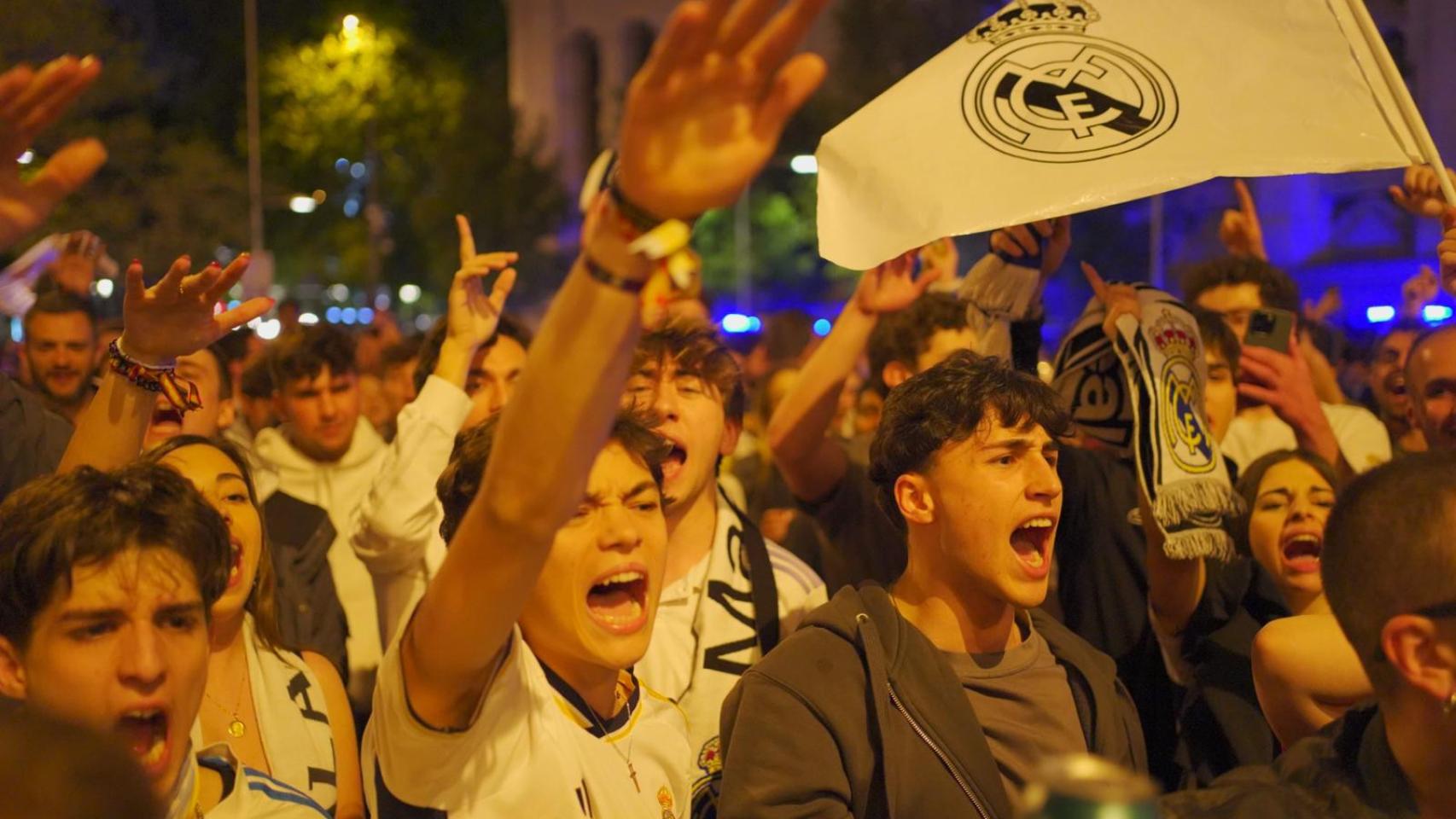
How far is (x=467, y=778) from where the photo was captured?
255 centimetres

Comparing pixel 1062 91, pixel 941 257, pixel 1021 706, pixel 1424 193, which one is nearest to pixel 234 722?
pixel 1021 706

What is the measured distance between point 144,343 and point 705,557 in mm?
1687

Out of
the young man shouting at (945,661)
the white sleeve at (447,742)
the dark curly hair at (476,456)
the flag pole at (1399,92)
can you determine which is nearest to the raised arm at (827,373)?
the young man shouting at (945,661)

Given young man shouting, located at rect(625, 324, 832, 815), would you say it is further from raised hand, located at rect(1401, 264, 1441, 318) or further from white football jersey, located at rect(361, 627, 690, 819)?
raised hand, located at rect(1401, 264, 1441, 318)

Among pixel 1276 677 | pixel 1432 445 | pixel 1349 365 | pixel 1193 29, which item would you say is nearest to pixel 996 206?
pixel 1193 29

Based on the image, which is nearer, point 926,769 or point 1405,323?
point 926,769

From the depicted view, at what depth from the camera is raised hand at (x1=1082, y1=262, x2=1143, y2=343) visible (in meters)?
4.42

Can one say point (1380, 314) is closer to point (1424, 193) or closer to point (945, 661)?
point (1424, 193)

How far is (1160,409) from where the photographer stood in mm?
4156

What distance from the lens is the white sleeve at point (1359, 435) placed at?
20.7ft

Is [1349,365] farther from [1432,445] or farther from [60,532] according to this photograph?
[60,532]

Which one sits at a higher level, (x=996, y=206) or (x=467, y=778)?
(x=996, y=206)

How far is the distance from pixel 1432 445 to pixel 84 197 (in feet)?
82.7

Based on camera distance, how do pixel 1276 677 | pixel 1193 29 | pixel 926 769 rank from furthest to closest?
pixel 1193 29 < pixel 1276 677 < pixel 926 769
